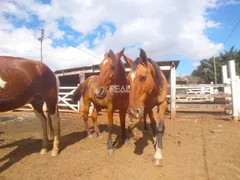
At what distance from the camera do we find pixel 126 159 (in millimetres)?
3619

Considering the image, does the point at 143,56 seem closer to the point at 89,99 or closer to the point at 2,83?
the point at 2,83

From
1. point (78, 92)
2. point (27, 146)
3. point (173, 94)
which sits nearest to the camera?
point (27, 146)

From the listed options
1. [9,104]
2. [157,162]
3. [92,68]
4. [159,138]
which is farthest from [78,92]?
[157,162]

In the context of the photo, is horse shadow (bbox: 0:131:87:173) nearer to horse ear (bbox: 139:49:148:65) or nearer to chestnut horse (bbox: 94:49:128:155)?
chestnut horse (bbox: 94:49:128:155)

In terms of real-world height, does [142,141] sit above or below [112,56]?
below

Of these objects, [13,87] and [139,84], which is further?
[13,87]

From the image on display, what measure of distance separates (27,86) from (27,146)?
5.95ft

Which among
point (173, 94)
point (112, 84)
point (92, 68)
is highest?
point (92, 68)

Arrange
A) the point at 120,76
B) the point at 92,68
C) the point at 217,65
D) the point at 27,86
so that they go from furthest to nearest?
the point at 217,65, the point at 92,68, the point at 120,76, the point at 27,86

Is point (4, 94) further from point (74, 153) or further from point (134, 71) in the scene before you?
point (134, 71)

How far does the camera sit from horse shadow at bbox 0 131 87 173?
3.69m

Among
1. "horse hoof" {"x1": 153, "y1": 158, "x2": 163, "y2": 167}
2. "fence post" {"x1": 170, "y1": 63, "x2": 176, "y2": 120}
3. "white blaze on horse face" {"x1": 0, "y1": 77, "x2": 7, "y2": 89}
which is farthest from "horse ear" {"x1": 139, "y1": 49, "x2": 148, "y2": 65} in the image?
"fence post" {"x1": 170, "y1": 63, "x2": 176, "y2": 120}

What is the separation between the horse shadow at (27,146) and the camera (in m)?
3.69

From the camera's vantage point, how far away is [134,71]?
3270mm
